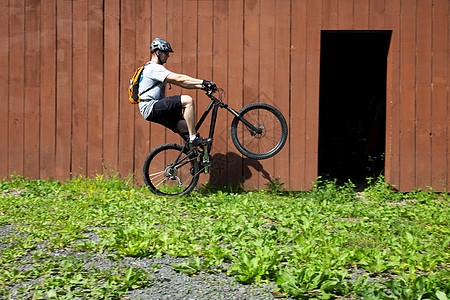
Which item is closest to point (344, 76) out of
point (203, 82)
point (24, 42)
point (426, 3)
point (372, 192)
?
point (426, 3)

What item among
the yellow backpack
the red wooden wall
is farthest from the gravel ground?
the red wooden wall

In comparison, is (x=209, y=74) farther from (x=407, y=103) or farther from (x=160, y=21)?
(x=407, y=103)

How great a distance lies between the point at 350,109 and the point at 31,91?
6414 millimetres

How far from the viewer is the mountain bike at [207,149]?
4.92 metres

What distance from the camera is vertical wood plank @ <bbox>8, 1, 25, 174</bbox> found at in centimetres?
573

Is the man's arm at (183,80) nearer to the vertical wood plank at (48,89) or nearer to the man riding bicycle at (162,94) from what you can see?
the man riding bicycle at (162,94)

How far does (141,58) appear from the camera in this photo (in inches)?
223

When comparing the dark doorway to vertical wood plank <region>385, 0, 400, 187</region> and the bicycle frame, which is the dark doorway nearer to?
vertical wood plank <region>385, 0, 400, 187</region>

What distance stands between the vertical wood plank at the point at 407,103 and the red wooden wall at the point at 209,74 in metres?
0.01

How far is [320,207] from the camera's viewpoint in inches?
175

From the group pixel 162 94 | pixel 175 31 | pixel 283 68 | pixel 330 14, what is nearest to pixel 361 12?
pixel 330 14

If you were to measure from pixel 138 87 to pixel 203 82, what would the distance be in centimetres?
78

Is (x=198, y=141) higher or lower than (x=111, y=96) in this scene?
lower

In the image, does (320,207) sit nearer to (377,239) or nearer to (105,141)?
(377,239)
